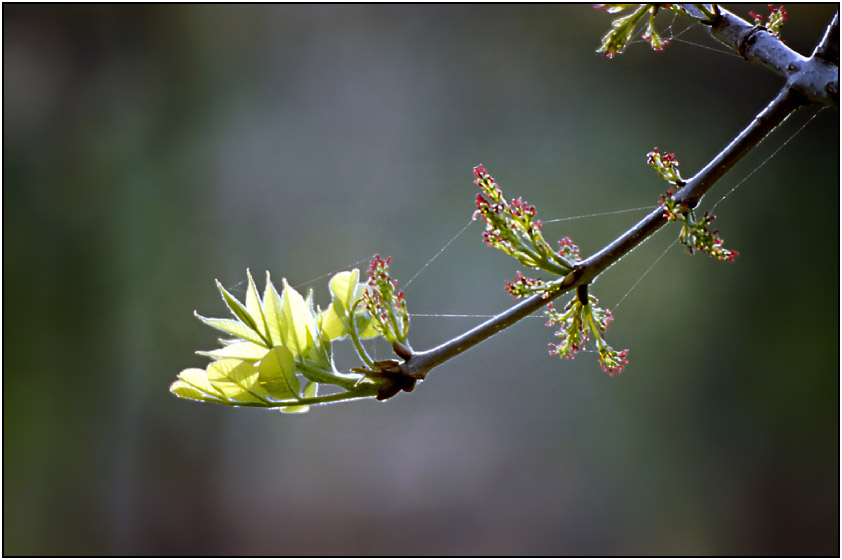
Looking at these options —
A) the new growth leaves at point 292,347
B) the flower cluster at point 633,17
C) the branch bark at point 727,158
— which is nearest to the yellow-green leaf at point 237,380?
the new growth leaves at point 292,347

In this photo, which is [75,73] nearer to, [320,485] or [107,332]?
[107,332]

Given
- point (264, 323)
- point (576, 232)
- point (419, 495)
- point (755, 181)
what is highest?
point (755, 181)

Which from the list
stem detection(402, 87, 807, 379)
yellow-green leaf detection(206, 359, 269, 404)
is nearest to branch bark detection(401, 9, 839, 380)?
stem detection(402, 87, 807, 379)

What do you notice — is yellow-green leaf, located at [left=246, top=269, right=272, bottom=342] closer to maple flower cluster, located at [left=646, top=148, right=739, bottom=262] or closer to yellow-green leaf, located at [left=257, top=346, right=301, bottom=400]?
yellow-green leaf, located at [left=257, top=346, right=301, bottom=400]

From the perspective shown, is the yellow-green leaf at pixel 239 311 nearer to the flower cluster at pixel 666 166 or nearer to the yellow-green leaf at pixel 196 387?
the yellow-green leaf at pixel 196 387

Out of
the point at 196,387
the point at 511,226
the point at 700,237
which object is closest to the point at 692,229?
the point at 700,237

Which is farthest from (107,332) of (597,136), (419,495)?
(597,136)

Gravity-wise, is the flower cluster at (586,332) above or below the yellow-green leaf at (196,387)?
above
